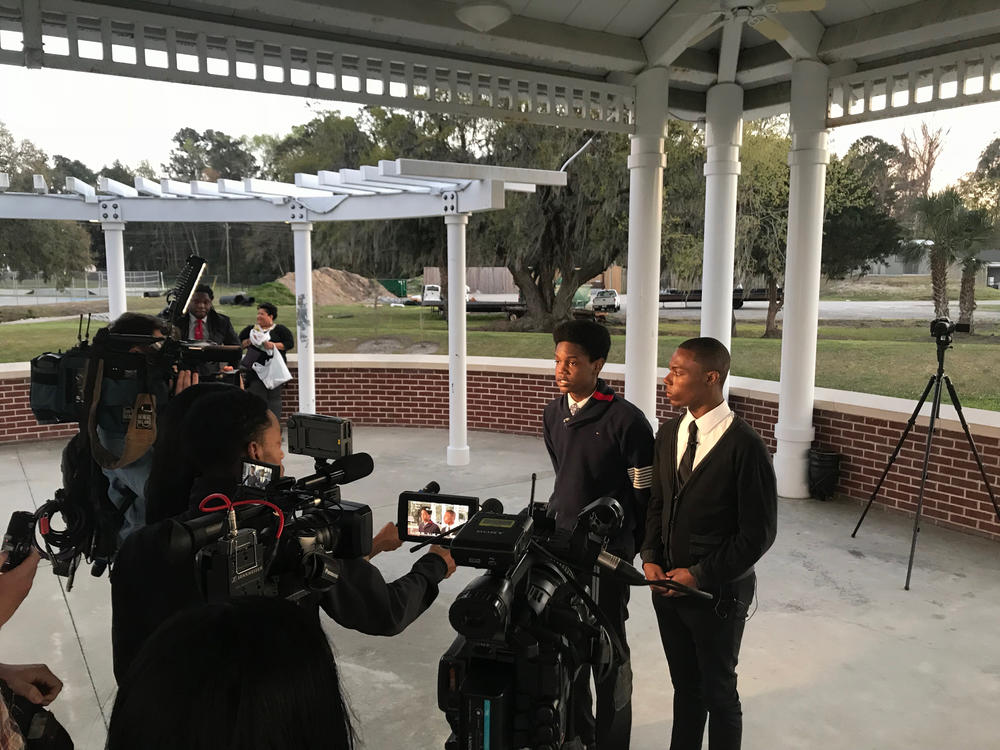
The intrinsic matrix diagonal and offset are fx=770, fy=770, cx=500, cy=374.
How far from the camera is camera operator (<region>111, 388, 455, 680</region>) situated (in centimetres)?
182

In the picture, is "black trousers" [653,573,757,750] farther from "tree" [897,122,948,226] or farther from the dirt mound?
the dirt mound

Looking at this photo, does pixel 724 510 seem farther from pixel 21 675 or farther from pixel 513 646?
pixel 21 675

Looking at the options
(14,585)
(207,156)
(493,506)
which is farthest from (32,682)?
(207,156)

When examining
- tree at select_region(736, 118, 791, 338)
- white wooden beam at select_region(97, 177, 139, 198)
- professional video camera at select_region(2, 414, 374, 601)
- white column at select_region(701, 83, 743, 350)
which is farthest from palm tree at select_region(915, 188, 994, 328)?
professional video camera at select_region(2, 414, 374, 601)

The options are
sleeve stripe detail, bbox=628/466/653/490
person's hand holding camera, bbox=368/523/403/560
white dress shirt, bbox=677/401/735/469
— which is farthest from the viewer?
sleeve stripe detail, bbox=628/466/653/490

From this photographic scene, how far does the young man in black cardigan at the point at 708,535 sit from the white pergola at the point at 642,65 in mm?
2315

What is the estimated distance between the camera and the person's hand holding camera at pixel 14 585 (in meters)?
1.88

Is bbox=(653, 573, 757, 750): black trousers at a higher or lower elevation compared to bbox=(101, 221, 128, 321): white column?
lower

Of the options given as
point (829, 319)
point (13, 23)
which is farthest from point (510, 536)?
point (829, 319)

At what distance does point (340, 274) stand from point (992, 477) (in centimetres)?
1752

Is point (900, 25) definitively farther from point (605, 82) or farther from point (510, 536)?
point (510, 536)

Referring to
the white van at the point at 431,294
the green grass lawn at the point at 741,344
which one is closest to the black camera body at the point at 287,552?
the green grass lawn at the point at 741,344

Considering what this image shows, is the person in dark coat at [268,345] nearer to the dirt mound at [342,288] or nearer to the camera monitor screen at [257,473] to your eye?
the camera monitor screen at [257,473]

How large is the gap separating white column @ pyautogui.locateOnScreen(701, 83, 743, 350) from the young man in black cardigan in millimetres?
4034
